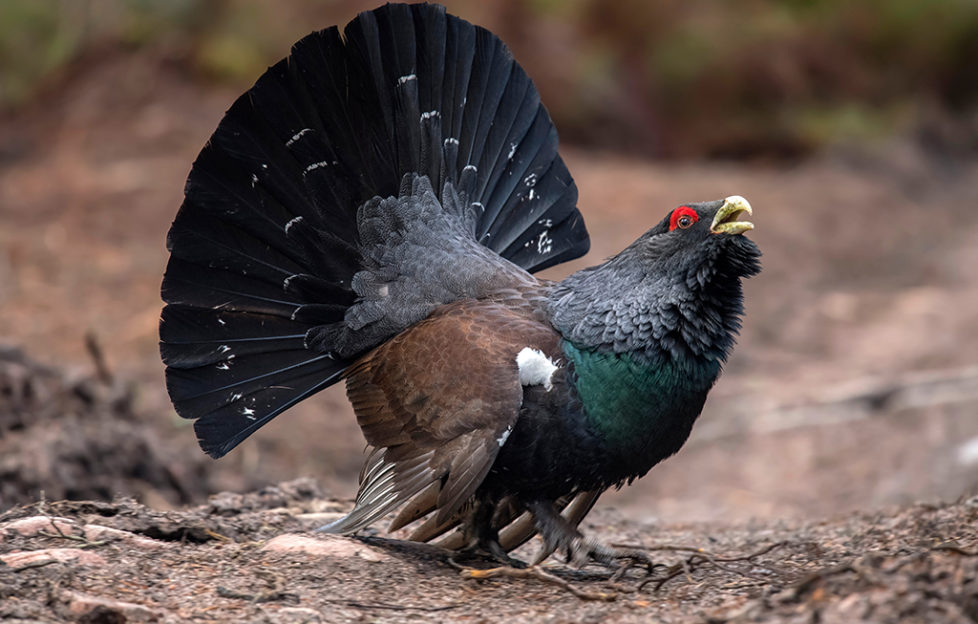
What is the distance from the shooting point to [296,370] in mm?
4449

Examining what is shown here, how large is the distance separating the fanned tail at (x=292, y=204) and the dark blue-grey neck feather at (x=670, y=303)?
866 mm

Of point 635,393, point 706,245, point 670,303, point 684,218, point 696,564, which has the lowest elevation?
point 696,564

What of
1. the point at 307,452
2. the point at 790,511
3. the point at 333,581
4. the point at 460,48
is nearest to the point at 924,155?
the point at 790,511

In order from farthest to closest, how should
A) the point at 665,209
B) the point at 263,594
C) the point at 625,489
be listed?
the point at 665,209 → the point at 625,489 → the point at 263,594

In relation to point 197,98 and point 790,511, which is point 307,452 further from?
point 197,98

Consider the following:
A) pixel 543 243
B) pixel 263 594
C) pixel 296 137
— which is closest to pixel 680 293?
pixel 543 243

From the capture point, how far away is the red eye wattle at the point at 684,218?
12.8ft

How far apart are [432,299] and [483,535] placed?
90 centimetres

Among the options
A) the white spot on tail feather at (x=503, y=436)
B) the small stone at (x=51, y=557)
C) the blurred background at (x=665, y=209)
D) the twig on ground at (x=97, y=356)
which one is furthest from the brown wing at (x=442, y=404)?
the twig on ground at (x=97, y=356)

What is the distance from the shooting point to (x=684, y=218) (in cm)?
392

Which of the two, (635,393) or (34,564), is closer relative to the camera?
(34,564)

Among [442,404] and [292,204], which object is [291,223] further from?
[442,404]

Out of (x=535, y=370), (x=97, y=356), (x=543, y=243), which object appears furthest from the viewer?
(x=97, y=356)

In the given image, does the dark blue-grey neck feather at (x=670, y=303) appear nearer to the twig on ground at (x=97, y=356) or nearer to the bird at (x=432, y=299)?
the bird at (x=432, y=299)
